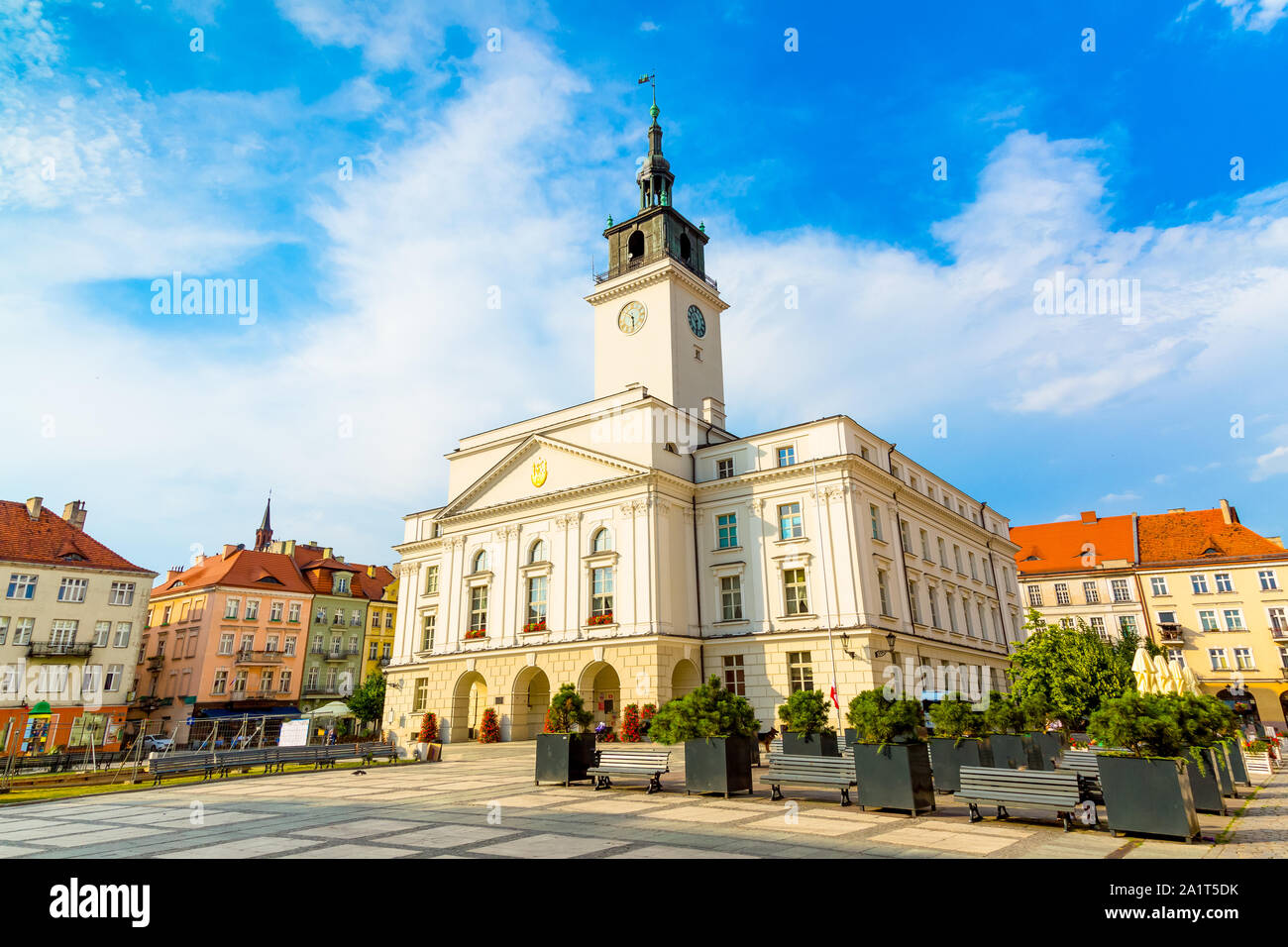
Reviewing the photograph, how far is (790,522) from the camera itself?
116ft

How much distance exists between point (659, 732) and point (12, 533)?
4911 cm

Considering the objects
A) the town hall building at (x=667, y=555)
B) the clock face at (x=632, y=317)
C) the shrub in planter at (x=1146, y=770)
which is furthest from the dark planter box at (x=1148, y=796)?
the clock face at (x=632, y=317)

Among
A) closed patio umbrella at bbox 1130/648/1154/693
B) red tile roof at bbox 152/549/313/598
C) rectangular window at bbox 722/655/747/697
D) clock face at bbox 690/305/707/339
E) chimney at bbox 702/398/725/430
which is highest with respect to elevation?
clock face at bbox 690/305/707/339

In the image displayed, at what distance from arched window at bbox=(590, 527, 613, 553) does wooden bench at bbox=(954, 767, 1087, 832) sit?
25685 millimetres

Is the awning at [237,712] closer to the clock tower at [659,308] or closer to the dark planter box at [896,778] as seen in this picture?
the clock tower at [659,308]

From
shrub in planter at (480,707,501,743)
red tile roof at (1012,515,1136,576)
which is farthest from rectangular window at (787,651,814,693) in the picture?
red tile roof at (1012,515,1136,576)

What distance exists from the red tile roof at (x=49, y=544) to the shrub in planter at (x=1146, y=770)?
5555cm

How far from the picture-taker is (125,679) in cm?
4706

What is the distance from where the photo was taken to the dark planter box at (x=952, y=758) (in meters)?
15.5

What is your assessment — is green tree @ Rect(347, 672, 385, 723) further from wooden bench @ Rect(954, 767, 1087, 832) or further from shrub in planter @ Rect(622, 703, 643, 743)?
wooden bench @ Rect(954, 767, 1087, 832)

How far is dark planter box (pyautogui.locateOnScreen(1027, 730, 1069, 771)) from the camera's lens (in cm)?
1842

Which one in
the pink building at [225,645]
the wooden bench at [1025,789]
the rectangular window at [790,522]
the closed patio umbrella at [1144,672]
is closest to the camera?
the wooden bench at [1025,789]

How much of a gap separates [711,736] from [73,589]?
159 feet

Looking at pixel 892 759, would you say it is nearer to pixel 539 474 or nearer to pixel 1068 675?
pixel 1068 675
